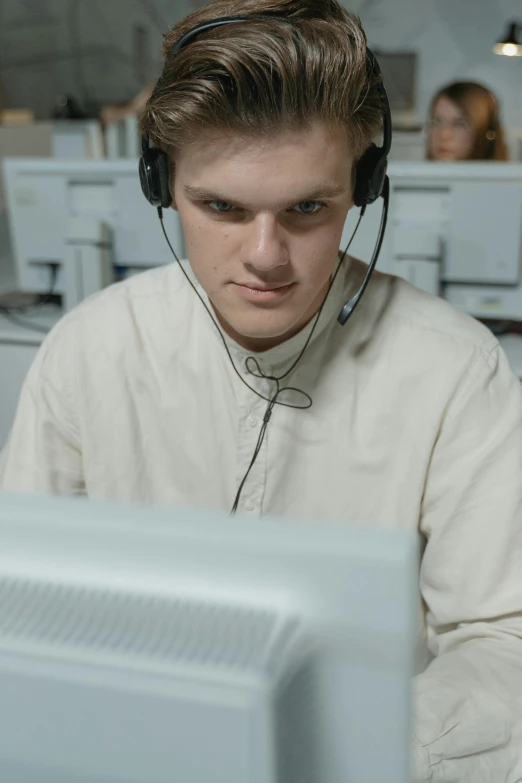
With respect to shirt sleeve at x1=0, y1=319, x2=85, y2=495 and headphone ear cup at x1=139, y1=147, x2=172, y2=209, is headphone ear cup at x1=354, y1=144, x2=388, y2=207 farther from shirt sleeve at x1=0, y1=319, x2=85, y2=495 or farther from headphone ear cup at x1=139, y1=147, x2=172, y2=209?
shirt sleeve at x1=0, y1=319, x2=85, y2=495

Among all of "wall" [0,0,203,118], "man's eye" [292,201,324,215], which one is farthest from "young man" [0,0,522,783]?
"wall" [0,0,203,118]

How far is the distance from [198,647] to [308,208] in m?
0.61

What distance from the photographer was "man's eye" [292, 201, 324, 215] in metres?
0.85

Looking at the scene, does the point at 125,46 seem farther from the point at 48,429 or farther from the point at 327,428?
the point at 327,428

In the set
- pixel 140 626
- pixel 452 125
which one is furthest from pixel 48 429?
pixel 452 125

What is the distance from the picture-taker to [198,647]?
13.0 inches

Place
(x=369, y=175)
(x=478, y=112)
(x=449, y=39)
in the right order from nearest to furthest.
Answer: (x=369, y=175)
(x=478, y=112)
(x=449, y=39)

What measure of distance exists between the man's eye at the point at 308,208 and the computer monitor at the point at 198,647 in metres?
0.55

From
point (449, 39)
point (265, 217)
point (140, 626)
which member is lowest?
point (140, 626)

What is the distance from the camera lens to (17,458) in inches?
44.4

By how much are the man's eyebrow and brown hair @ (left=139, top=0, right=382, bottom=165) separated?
5 cm

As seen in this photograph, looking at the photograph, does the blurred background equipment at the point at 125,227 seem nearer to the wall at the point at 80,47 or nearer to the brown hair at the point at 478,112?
the brown hair at the point at 478,112

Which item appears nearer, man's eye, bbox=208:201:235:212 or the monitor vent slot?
the monitor vent slot

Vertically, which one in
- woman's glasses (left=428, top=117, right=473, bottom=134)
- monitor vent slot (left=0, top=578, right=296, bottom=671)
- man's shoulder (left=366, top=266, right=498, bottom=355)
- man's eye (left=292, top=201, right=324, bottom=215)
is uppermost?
woman's glasses (left=428, top=117, right=473, bottom=134)
